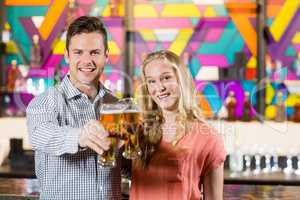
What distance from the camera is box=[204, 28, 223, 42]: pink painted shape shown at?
4594 millimetres

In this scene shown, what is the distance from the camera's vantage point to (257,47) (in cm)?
452

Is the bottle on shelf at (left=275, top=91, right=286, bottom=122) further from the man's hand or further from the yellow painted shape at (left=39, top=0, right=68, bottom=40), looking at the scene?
the man's hand

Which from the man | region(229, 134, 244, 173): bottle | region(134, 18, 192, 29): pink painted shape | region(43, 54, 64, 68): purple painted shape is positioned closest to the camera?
the man

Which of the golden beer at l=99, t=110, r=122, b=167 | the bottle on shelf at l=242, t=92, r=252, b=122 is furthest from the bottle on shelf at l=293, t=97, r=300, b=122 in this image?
the golden beer at l=99, t=110, r=122, b=167

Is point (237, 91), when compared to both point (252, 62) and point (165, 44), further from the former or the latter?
point (165, 44)

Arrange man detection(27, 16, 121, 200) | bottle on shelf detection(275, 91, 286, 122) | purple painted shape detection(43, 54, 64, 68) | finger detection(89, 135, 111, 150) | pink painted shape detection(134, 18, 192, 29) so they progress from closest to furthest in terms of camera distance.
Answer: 1. finger detection(89, 135, 111, 150)
2. man detection(27, 16, 121, 200)
3. bottle on shelf detection(275, 91, 286, 122)
4. pink painted shape detection(134, 18, 192, 29)
5. purple painted shape detection(43, 54, 64, 68)

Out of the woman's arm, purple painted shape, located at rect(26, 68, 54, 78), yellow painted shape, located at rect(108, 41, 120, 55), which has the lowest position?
the woman's arm

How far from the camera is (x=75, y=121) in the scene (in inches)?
63.8

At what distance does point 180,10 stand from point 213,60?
47 centimetres

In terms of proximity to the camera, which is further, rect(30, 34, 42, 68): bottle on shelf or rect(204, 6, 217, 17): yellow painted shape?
rect(30, 34, 42, 68): bottle on shelf

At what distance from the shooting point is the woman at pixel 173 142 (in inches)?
61.6

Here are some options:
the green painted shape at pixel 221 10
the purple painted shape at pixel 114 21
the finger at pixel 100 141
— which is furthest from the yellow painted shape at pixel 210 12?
the finger at pixel 100 141

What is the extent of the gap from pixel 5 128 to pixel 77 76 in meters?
3.25

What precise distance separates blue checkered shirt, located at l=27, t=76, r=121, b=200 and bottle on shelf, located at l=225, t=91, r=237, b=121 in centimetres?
294
